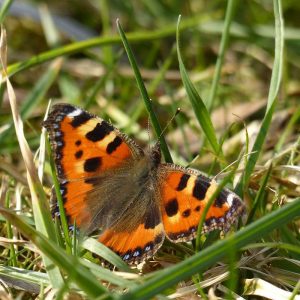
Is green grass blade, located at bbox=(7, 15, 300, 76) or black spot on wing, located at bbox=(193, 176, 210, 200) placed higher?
green grass blade, located at bbox=(7, 15, 300, 76)

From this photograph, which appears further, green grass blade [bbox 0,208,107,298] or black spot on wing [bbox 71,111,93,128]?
black spot on wing [bbox 71,111,93,128]

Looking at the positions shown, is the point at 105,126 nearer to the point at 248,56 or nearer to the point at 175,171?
the point at 175,171

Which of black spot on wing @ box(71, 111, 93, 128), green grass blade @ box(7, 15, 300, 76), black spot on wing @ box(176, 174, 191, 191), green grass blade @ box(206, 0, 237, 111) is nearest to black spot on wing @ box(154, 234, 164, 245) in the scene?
black spot on wing @ box(176, 174, 191, 191)

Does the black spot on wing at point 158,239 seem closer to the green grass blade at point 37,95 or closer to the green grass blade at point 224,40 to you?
the green grass blade at point 224,40

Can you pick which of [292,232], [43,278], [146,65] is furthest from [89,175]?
[146,65]

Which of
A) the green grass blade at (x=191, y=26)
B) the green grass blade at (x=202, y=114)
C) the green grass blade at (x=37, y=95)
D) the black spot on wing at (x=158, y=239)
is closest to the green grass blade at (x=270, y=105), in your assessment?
the green grass blade at (x=202, y=114)

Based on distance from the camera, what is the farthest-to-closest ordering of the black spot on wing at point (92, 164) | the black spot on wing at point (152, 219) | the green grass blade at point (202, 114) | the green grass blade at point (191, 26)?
the green grass blade at point (191, 26)
the black spot on wing at point (92, 164)
the green grass blade at point (202, 114)
the black spot on wing at point (152, 219)

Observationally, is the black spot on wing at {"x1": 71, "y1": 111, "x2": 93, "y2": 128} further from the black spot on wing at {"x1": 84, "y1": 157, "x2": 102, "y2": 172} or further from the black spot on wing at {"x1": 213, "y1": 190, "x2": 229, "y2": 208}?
the black spot on wing at {"x1": 213, "y1": 190, "x2": 229, "y2": 208}
